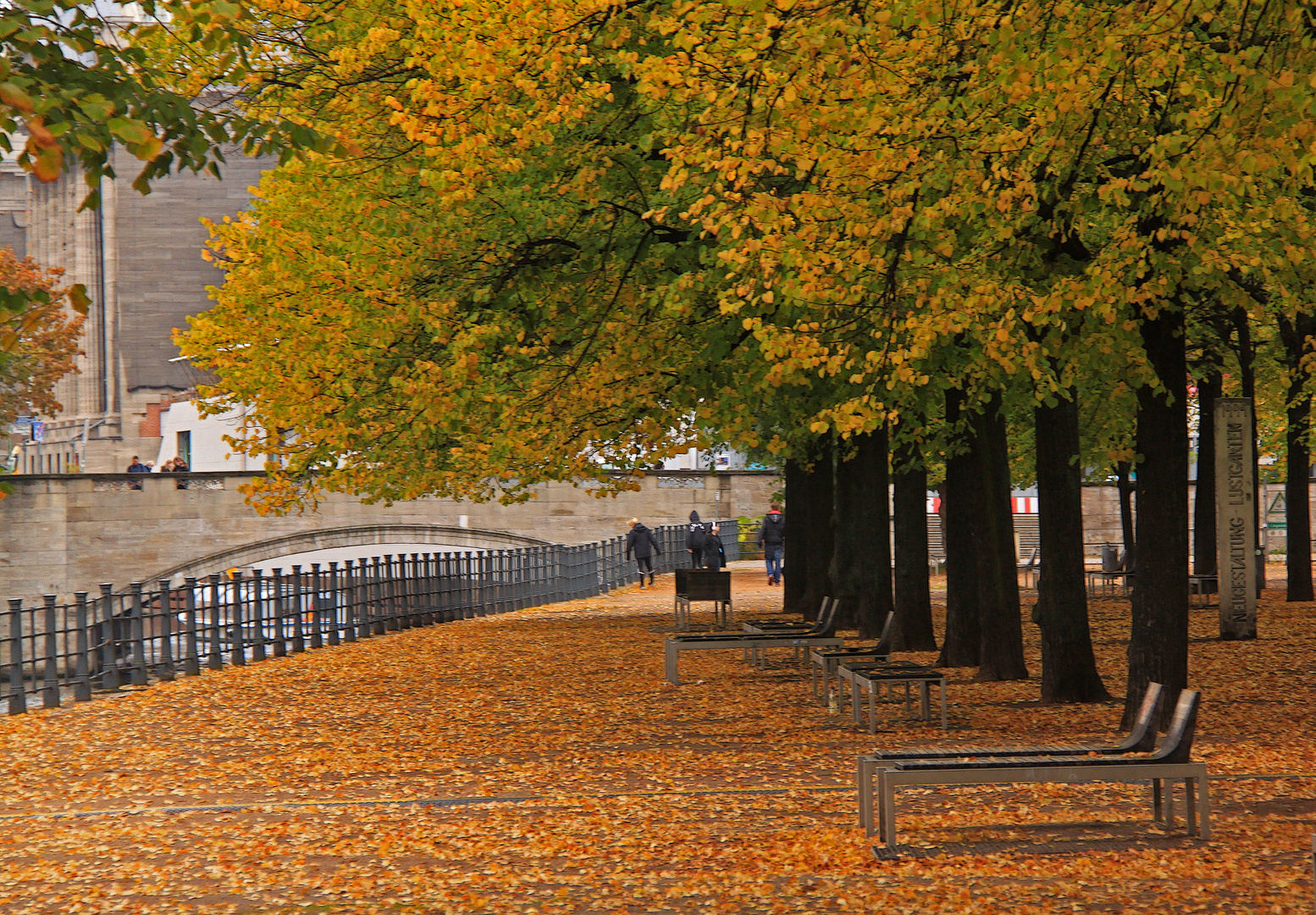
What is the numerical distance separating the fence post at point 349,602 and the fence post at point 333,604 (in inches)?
7.5

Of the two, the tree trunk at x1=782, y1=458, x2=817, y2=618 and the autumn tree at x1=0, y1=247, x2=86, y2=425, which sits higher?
the autumn tree at x1=0, y1=247, x2=86, y2=425

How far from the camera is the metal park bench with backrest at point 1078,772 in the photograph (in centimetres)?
708

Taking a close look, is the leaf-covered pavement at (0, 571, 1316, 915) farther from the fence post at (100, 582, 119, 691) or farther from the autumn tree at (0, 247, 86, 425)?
the autumn tree at (0, 247, 86, 425)

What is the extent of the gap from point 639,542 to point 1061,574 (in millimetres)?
26412

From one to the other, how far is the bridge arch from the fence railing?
35.0ft

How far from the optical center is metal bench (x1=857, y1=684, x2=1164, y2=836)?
7457mm

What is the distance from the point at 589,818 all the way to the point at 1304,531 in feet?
62.8

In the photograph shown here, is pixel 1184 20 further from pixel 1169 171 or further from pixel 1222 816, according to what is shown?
pixel 1222 816

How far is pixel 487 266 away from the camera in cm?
1530

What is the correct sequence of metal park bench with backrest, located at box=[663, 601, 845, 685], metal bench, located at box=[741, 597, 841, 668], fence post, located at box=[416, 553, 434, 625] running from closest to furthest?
metal park bench with backrest, located at box=[663, 601, 845, 685]
metal bench, located at box=[741, 597, 841, 668]
fence post, located at box=[416, 553, 434, 625]

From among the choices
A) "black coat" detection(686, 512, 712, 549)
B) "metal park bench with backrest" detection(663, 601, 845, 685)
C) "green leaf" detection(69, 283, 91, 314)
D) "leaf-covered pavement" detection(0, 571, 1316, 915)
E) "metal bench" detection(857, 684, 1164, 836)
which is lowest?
"leaf-covered pavement" detection(0, 571, 1316, 915)

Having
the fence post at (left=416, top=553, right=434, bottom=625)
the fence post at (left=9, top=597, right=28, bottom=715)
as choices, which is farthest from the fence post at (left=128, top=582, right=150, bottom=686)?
the fence post at (left=416, top=553, right=434, bottom=625)

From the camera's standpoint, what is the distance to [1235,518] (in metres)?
17.5

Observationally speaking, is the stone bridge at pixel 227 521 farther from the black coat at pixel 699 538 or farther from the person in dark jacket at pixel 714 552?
the black coat at pixel 699 538
